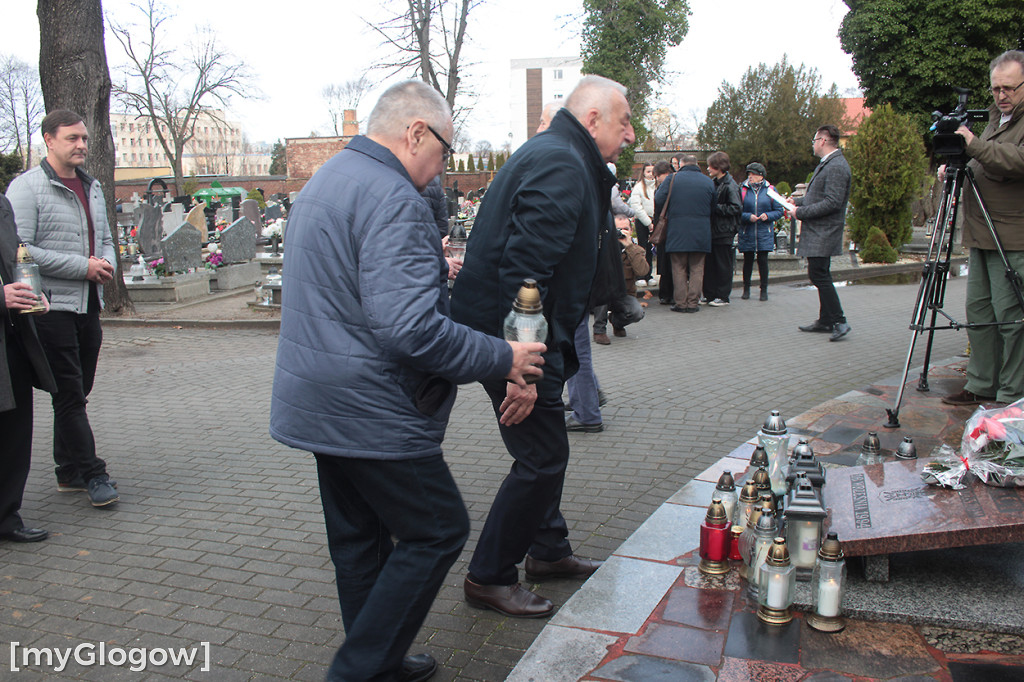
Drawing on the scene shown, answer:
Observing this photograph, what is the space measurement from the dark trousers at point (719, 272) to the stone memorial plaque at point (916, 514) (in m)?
8.19

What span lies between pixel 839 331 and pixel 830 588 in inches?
257

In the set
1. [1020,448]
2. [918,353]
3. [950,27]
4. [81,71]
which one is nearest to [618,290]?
[1020,448]

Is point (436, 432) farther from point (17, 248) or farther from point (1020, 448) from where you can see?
point (17, 248)

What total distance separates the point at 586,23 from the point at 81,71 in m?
35.4

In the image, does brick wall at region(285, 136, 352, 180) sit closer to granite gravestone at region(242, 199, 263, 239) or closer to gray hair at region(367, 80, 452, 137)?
granite gravestone at region(242, 199, 263, 239)

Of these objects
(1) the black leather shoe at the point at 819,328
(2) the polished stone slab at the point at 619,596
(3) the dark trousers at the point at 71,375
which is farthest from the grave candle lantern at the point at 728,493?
(1) the black leather shoe at the point at 819,328

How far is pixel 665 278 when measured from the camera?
38.3 ft

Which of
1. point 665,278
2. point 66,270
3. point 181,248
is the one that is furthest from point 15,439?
point 181,248

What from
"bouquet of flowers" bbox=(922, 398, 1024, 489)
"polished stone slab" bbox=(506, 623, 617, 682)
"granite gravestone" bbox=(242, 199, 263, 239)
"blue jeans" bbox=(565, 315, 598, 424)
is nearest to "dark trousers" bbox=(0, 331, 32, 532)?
"polished stone slab" bbox=(506, 623, 617, 682)

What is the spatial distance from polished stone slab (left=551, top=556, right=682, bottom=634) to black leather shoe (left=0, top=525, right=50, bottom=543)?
2.76 metres

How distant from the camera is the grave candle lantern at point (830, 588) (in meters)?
2.72

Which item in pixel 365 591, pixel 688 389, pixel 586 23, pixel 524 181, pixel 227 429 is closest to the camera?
pixel 365 591

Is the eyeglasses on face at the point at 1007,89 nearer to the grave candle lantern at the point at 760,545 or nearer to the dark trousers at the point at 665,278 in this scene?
the grave candle lantern at the point at 760,545

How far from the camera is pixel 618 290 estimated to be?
470 cm
